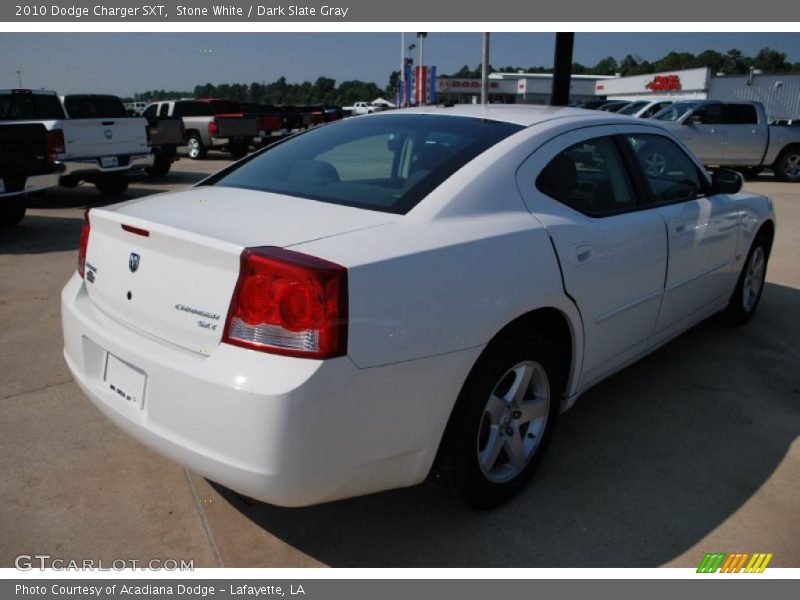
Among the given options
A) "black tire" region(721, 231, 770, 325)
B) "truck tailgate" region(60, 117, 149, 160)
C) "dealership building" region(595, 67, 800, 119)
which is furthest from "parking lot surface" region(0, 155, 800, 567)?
"dealership building" region(595, 67, 800, 119)

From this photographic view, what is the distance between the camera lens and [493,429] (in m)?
2.66

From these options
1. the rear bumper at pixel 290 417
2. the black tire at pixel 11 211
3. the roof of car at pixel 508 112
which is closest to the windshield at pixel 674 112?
the black tire at pixel 11 211

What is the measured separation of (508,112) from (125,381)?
2176mm

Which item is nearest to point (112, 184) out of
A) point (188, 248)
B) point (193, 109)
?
point (193, 109)

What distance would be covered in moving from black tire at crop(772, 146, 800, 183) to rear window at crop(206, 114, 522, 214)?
16.0m

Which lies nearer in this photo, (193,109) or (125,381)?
(125,381)

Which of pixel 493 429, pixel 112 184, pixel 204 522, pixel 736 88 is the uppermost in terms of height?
pixel 736 88

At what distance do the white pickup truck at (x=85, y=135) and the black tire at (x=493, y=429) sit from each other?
31.8 ft

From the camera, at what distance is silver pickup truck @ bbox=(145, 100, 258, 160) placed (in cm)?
1919

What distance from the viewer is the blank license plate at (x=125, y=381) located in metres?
2.29

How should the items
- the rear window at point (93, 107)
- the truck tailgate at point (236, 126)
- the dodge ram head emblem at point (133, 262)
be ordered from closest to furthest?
1. the dodge ram head emblem at point (133, 262)
2. the rear window at point (93, 107)
3. the truck tailgate at point (236, 126)

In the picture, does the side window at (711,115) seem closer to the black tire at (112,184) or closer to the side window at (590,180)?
the black tire at (112,184)

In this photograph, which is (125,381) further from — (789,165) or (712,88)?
(712,88)

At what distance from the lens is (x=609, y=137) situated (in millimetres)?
3363
